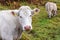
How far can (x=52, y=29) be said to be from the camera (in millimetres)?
8039

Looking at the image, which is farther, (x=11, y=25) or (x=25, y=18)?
(x=11, y=25)

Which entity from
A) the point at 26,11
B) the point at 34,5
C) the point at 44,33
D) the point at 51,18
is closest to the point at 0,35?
the point at 26,11

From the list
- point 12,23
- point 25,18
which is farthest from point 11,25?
point 25,18

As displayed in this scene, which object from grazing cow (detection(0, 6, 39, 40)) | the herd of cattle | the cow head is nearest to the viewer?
the cow head

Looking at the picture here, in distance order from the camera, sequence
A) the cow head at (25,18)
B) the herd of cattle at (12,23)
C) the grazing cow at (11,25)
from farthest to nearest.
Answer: the grazing cow at (11,25) → the herd of cattle at (12,23) → the cow head at (25,18)

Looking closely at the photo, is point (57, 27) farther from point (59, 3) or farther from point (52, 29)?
point (59, 3)

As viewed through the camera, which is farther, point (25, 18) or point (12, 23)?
point (12, 23)

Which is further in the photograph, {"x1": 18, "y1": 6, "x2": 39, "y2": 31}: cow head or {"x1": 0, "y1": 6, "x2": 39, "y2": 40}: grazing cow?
{"x1": 0, "y1": 6, "x2": 39, "y2": 40}: grazing cow

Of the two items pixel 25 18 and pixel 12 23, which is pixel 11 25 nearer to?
pixel 12 23

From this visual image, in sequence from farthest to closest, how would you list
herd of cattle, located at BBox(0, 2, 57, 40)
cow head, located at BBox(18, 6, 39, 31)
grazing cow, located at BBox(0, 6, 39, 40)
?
grazing cow, located at BBox(0, 6, 39, 40)
herd of cattle, located at BBox(0, 2, 57, 40)
cow head, located at BBox(18, 6, 39, 31)

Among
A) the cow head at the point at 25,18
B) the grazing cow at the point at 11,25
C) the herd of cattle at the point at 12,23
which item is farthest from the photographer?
the grazing cow at the point at 11,25

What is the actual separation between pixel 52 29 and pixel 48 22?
76cm

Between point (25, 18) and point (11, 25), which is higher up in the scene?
point (25, 18)

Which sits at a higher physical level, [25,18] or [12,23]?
[25,18]
